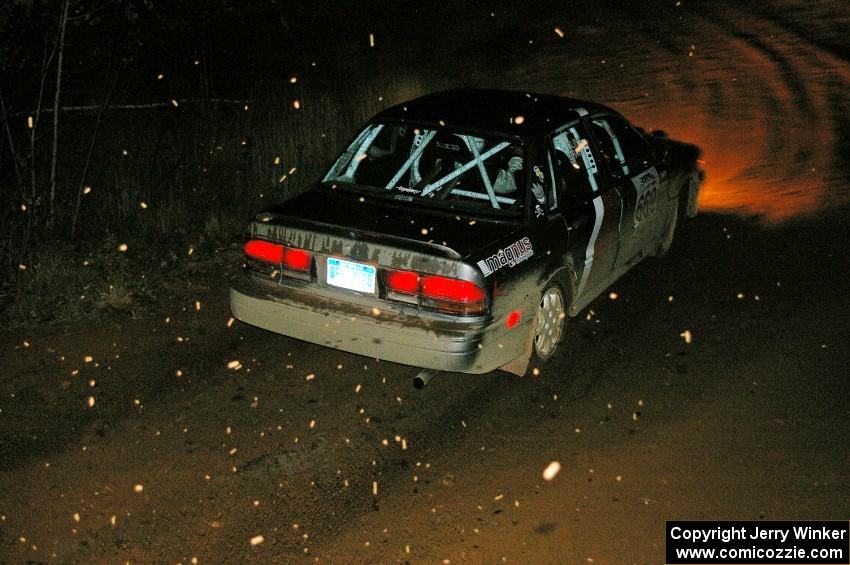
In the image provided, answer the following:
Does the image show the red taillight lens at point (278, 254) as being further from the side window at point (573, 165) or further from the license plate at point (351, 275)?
the side window at point (573, 165)

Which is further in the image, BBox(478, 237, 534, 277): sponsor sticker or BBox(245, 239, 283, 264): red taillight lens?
BBox(245, 239, 283, 264): red taillight lens

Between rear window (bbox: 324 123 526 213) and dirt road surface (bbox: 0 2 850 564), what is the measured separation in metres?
1.08

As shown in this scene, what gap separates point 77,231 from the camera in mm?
8547

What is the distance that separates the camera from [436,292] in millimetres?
4984

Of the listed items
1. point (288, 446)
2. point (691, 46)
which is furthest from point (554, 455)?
point (691, 46)

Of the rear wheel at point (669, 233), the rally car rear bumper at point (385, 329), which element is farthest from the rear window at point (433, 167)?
the rear wheel at point (669, 233)

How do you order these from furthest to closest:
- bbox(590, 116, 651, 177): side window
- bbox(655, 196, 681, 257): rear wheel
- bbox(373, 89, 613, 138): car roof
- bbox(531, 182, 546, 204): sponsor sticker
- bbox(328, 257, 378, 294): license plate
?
bbox(655, 196, 681, 257): rear wheel → bbox(590, 116, 651, 177): side window → bbox(373, 89, 613, 138): car roof → bbox(531, 182, 546, 204): sponsor sticker → bbox(328, 257, 378, 294): license plate

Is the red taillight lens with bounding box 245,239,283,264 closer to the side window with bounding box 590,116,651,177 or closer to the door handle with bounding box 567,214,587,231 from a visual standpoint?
the door handle with bounding box 567,214,587,231

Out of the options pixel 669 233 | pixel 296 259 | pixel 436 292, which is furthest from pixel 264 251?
pixel 669 233

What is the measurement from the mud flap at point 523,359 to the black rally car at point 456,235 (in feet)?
0.04

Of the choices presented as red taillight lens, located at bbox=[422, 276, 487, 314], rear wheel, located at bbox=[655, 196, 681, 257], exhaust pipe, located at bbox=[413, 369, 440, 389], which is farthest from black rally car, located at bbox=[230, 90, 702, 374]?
rear wheel, located at bbox=[655, 196, 681, 257]

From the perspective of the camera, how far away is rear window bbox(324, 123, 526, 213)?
5707mm

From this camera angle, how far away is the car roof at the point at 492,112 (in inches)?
229

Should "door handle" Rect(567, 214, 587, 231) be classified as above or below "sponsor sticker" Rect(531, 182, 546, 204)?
below
